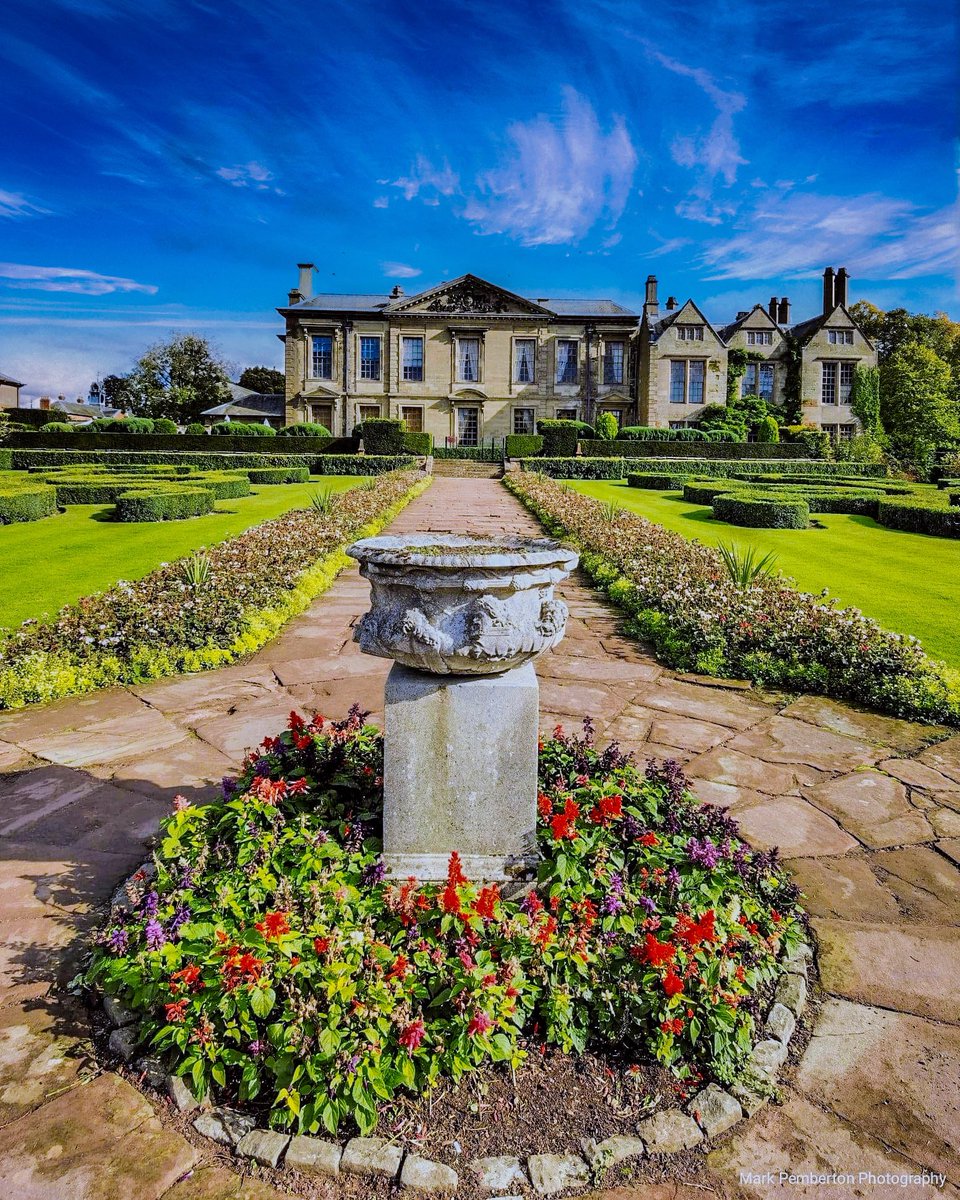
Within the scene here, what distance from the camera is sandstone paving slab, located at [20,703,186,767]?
397 cm

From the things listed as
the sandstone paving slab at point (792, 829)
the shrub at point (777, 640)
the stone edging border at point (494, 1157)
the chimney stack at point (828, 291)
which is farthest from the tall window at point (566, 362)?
the stone edging border at point (494, 1157)

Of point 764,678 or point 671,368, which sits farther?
point 671,368

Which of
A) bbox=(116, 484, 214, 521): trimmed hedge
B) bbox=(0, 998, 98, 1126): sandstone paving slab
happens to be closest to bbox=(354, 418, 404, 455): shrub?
bbox=(116, 484, 214, 521): trimmed hedge

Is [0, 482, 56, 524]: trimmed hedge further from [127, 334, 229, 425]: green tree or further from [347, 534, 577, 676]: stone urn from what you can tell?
[127, 334, 229, 425]: green tree

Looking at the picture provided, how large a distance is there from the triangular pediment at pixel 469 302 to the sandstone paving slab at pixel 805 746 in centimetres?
3777

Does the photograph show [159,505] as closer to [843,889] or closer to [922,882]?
[843,889]

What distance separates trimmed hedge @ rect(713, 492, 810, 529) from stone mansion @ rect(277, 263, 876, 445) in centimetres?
2533

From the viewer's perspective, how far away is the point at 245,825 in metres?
2.64

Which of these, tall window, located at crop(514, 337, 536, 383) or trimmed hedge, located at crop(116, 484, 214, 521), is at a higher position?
tall window, located at crop(514, 337, 536, 383)

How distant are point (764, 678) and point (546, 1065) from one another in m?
3.92

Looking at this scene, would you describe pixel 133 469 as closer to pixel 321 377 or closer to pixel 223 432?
pixel 223 432

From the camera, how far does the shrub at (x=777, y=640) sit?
493 centimetres

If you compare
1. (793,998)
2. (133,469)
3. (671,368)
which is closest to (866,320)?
(671,368)

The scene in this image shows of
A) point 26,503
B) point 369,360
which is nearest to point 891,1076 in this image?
point 26,503
